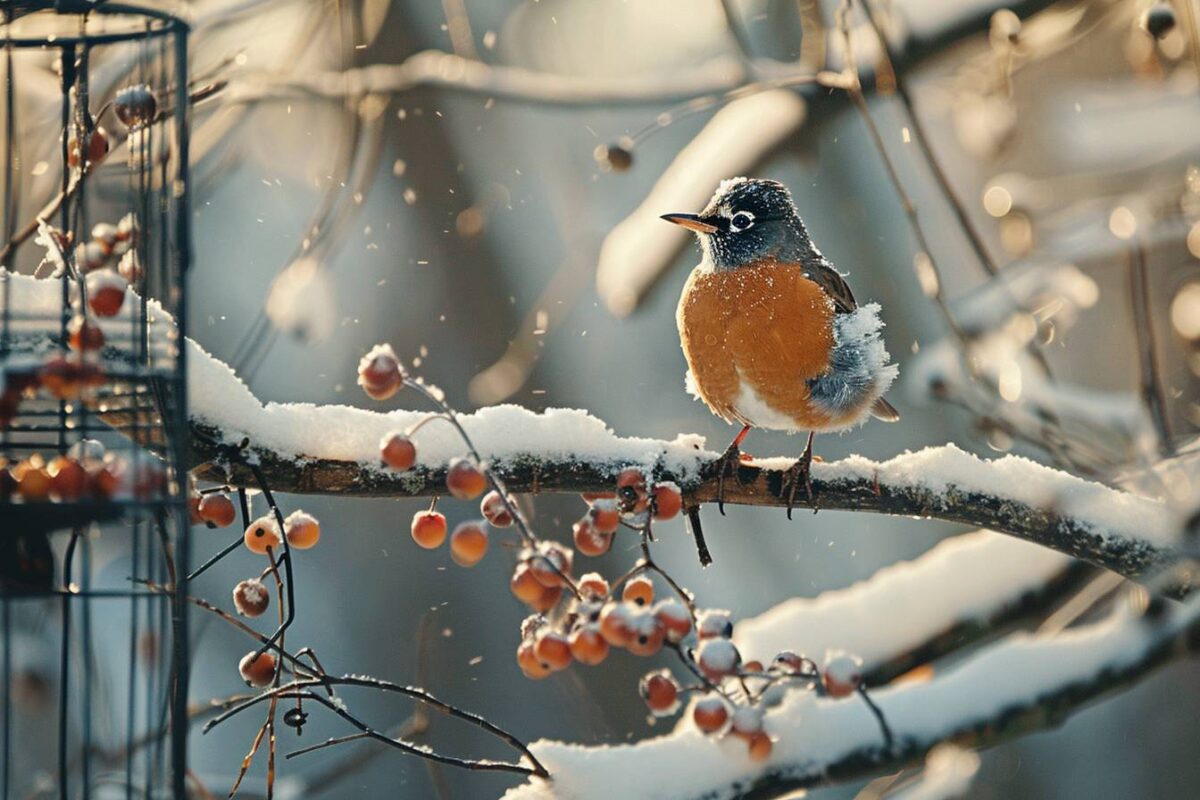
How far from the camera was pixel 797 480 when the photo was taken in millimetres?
2770

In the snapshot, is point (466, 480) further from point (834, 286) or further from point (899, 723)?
point (834, 286)

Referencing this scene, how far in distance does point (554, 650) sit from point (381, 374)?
1.90ft

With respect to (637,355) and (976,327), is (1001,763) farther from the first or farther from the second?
(976,327)

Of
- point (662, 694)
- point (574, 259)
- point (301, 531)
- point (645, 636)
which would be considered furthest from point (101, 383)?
point (574, 259)

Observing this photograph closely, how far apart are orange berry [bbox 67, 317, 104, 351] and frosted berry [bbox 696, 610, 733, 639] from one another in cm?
121

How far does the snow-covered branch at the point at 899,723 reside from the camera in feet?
8.65

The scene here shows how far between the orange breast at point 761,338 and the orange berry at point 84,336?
1.79 metres

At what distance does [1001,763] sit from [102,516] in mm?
6542

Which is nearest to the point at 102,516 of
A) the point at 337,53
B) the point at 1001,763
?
the point at 337,53

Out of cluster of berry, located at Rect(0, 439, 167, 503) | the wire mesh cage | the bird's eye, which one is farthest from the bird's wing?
cluster of berry, located at Rect(0, 439, 167, 503)

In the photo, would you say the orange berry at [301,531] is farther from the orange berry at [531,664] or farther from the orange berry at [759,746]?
the orange berry at [759,746]

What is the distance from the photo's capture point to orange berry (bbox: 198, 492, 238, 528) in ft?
8.25

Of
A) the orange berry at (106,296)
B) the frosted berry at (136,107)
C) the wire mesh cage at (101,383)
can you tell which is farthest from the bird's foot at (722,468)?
the frosted berry at (136,107)

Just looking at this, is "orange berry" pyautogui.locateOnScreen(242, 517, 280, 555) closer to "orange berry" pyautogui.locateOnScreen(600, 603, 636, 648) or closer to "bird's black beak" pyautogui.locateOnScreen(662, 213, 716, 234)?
"orange berry" pyautogui.locateOnScreen(600, 603, 636, 648)
